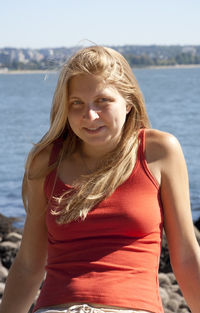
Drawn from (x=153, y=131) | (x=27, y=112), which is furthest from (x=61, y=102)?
(x=27, y=112)

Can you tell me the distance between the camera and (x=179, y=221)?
108 inches

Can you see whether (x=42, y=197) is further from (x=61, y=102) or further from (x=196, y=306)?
(x=196, y=306)

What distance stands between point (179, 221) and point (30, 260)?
25.7 inches

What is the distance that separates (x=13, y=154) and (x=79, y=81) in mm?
19444

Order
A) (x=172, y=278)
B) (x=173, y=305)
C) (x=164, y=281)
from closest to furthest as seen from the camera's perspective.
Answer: (x=173, y=305), (x=164, y=281), (x=172, y=278)

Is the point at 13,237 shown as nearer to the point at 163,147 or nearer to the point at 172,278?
the point at 172,278

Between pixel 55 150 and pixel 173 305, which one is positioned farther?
pixel 173 305

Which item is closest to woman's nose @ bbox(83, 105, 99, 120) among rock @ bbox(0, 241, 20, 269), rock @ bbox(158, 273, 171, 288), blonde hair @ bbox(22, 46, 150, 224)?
blonde hair @ bbox(22, 46, 150, 224)

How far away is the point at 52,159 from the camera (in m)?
2.97

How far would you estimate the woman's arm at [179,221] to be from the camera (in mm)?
2723

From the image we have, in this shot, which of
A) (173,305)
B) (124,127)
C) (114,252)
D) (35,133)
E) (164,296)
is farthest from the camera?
(35,133)

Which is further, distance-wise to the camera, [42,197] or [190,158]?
[190,158]

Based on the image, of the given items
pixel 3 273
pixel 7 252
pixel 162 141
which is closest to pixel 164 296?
pixel 3 273

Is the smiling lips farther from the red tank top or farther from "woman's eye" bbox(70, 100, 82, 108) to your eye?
the red tank top
